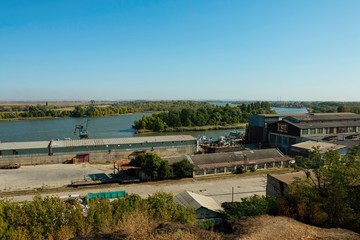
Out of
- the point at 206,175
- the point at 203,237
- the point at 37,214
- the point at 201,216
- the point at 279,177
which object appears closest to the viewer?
the point at 203,237

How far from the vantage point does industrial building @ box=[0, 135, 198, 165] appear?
76.1 ft

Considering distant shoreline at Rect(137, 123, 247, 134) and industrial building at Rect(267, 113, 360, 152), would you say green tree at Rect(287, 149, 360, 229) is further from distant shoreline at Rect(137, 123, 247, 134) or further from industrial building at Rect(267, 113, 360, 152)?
distant shoreline at Rect(137, 123, 247, 134)

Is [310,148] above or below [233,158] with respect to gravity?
above

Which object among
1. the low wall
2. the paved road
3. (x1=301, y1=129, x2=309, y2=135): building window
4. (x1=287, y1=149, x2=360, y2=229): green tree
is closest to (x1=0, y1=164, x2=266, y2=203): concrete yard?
the paved road

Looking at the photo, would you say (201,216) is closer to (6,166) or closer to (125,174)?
(125,174)

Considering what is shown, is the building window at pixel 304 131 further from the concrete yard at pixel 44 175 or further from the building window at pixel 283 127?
the concrete yard at pixel 44 175

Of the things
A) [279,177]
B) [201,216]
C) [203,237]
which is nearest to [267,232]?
[203,237]

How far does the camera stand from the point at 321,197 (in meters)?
9.34

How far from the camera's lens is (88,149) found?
2450 centimetres

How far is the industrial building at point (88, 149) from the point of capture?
23.2 m

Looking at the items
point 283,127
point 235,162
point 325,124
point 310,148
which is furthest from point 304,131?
point 235,162

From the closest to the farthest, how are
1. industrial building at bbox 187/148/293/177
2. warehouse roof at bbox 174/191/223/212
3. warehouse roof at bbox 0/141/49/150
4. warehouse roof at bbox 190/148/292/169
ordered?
warehouse roof at bbox 174/191/223/212 < industrial building at bbox 187/148/293/177 < warehouse roof at bbox 190/148/292/169 < warehouse roof at bbox 0/141/49/150

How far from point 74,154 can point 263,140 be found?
60.7 feet

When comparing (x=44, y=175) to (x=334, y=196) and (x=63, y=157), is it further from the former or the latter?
(x=334, y=196)
